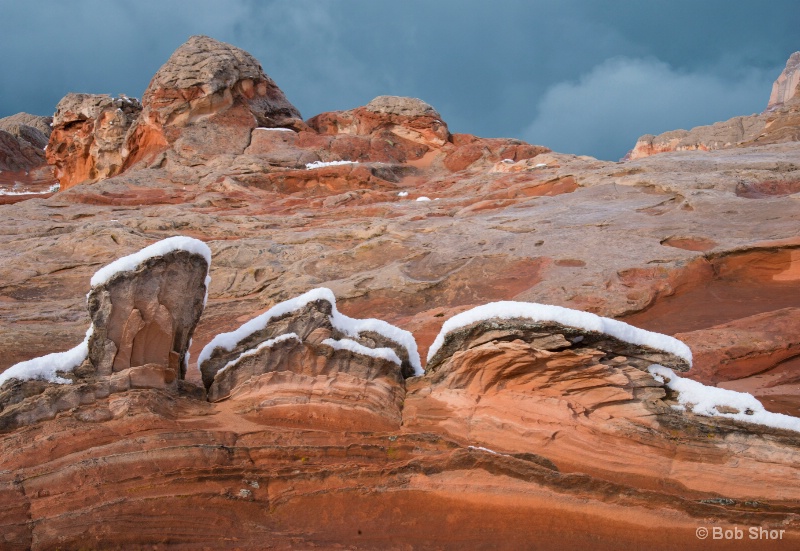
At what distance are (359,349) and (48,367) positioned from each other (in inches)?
119

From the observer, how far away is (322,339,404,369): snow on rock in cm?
648

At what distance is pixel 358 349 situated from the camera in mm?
6523

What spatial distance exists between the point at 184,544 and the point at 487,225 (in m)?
12.1

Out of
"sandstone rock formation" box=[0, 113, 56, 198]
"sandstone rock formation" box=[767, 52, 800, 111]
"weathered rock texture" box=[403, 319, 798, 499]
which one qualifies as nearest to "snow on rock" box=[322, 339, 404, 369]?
"weathered rock texture" box=[403, 319, 798, 499]

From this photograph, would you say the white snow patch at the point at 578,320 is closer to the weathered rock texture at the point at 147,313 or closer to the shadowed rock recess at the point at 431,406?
the shadowed rock recess at the point at 431,406

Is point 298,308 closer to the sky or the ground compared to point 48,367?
closer to the sky

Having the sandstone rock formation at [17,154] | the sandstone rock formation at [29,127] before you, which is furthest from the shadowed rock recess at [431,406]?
the sandstone rock formation at [29,127]

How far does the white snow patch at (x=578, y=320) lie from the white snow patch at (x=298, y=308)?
3.43ft

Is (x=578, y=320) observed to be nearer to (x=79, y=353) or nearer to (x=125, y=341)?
(x=125, y=341)

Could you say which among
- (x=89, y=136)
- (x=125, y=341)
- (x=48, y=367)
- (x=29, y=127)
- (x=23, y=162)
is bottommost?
(x=48, y=367)

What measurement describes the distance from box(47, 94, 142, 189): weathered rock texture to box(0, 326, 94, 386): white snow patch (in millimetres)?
30883

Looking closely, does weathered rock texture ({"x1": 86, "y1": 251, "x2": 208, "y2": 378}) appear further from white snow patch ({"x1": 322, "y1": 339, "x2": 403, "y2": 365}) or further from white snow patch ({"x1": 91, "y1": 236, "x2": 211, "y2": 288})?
white snow patch ({"x1": 322, "y1": 339, "x2": 403, "y2": 365})

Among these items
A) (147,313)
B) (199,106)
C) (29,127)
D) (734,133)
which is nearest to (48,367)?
(147,313)

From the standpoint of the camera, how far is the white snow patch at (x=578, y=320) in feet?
19.1
